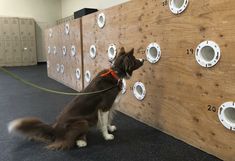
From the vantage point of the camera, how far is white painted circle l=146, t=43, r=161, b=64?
88.2 inches

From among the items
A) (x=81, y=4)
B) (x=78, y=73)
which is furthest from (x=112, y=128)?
(x=81, y=4)

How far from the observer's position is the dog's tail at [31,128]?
1778 millimetres

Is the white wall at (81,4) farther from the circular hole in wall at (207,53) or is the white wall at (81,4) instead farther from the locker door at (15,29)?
the circular hole in wall at (207,53)

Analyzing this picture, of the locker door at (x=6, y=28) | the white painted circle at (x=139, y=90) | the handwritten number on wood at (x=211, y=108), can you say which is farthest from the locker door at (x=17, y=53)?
the handwritten number on wood at (x=211, y=108)

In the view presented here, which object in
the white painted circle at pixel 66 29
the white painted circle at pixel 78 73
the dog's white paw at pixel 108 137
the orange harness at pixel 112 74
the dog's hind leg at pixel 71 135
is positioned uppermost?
the white painted circle at pixel 66 29

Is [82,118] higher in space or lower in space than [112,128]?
higher

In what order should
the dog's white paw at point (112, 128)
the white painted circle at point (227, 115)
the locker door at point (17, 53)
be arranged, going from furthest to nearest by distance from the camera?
the locker door at point (17, 53), the dog's white paw at point (112, 128), the white painted circle at point (227, 115)

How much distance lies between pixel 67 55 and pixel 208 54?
3343 mm

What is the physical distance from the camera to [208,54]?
1834 millimetres

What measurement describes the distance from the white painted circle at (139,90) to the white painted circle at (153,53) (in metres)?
0.34

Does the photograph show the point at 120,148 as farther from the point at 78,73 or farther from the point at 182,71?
the point at 78,73

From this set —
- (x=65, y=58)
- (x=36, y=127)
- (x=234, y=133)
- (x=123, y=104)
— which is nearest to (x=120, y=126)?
(x=123, y=104)

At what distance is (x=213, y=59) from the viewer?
1.69 m

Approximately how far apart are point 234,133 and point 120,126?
3.98ft
